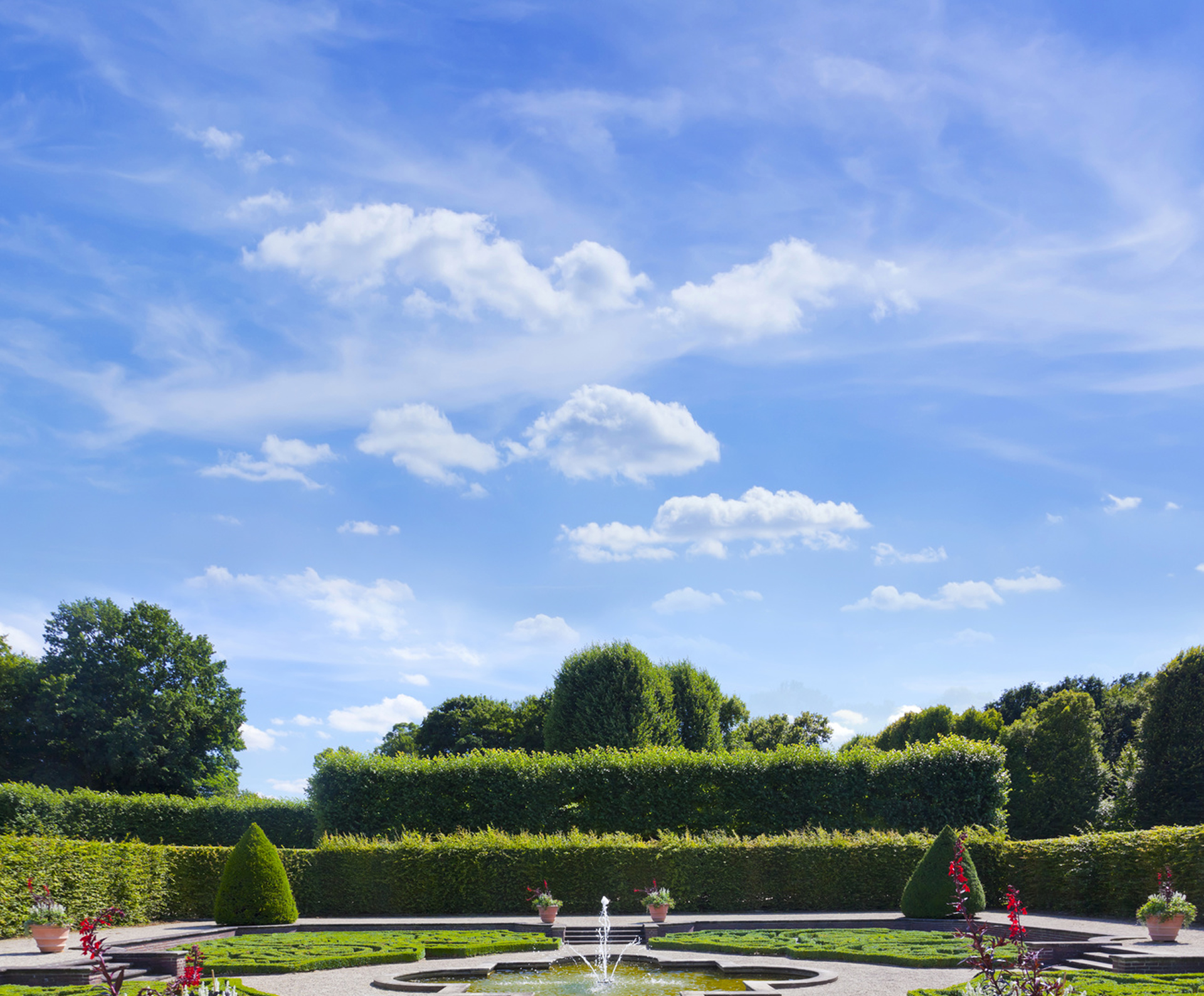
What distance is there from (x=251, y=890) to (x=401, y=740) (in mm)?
38922

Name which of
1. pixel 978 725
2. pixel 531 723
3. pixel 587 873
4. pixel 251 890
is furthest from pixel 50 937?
pixel 978 725

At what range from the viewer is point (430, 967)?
13992mm

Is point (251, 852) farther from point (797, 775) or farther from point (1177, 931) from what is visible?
point (1177, 931)

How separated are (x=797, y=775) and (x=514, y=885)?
28.4 ft

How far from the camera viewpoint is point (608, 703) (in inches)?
1233

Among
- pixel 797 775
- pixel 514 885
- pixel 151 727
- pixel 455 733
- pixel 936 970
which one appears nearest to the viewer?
pixel 936 970

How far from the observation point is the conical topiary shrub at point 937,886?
17.5 meters

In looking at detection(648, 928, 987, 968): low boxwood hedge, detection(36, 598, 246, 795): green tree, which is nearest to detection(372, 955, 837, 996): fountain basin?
detection(648, 928, 987, 968): low boxwood hedge

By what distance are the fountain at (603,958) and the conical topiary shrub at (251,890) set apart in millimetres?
5899

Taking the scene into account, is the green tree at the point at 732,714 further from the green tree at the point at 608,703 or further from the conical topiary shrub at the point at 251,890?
the conical topiary shrub at the point at 251,890

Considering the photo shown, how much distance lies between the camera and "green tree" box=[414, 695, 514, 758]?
50000 millimetres

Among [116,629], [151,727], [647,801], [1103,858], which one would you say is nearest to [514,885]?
[647,801]

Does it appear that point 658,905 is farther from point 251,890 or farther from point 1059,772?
point 1059,772

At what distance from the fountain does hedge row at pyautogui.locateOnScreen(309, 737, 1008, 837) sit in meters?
7.09
